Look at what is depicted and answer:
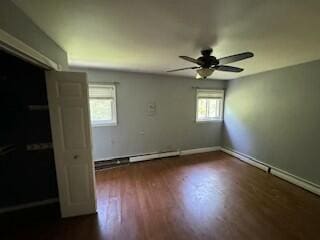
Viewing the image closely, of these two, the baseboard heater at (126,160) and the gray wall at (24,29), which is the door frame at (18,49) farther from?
the baseboard heater at (126,160)

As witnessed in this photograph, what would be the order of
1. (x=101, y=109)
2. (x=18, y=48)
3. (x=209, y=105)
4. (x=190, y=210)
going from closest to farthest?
(x=18, y=48) → (x=190, y=210) → (x=101, y=109) → (x=209, y=105)

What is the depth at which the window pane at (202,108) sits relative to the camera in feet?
15.9

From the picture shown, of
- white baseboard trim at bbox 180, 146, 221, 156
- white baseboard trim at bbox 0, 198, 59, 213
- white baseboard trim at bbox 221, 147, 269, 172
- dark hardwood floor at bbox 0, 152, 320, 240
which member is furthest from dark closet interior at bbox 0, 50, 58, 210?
white baseboard trim at bbox 221, 147, 269, 172

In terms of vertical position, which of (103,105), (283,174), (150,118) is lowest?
(283,174)

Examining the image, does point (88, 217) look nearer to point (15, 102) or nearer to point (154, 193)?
point (154, 193)

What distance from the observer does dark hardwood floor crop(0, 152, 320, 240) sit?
1.96 metres

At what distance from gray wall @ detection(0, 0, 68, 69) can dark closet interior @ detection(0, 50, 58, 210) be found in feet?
1.20

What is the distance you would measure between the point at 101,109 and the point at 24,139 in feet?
5.84

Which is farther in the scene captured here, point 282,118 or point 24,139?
point 282,118

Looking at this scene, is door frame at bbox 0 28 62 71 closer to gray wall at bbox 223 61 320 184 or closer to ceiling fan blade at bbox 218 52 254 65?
ceiling fan blade at bbox 218 52 254 65

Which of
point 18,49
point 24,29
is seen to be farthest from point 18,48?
point 24,29

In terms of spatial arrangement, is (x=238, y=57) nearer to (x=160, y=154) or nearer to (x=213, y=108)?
(x=160, y=154)

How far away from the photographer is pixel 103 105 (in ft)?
12.5

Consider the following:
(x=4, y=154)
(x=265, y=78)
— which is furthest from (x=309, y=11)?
(x=4, y=154)
